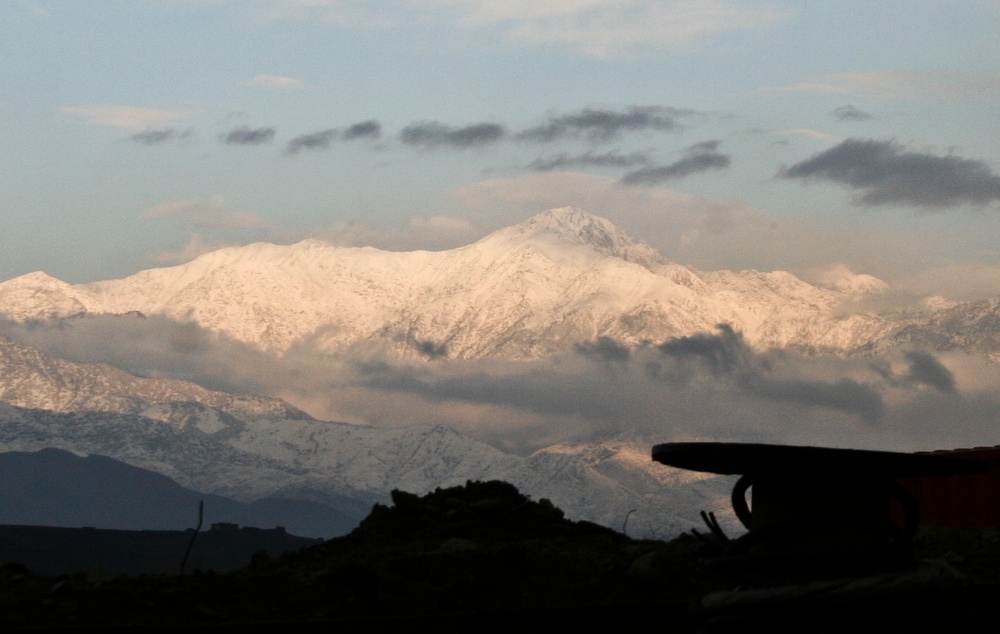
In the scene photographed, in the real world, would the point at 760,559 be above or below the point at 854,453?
below

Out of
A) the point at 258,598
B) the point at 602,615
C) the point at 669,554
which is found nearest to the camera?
the point at 602,615

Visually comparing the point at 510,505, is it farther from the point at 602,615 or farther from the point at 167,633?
the point at 167,633

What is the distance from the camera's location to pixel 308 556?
17453 mm

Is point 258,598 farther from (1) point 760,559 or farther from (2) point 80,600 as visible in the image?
(1) point 760,559

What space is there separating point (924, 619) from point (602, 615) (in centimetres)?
345

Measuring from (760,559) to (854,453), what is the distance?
97 cm

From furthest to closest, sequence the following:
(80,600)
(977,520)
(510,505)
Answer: (977,520)
(510,505)
(80,600)

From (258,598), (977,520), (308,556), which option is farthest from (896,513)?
(258,598)

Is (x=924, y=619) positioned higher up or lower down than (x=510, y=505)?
lower down

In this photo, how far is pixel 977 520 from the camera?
73.4 feet

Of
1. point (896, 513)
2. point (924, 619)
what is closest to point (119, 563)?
point (896, 513)

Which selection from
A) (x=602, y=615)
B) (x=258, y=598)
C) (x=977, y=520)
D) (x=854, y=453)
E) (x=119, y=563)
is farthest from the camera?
(x=119, y=563)

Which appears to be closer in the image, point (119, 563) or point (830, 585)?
point (830, 585)

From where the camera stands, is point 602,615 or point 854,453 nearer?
point 854,453
